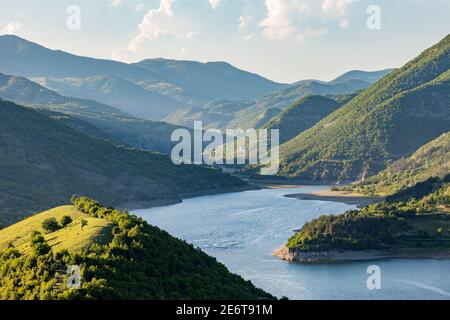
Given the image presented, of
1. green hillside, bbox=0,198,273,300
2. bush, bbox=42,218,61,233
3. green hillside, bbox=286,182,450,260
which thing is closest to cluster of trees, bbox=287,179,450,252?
green hillside, bbox=286,182,450,260

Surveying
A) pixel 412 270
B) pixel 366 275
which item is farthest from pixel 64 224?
pixel 412 270

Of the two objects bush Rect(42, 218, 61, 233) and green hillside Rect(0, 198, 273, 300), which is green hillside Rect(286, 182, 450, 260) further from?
green hillside Rect(0, 198, 273, 300)

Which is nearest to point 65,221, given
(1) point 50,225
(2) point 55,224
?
(2) point 55,224

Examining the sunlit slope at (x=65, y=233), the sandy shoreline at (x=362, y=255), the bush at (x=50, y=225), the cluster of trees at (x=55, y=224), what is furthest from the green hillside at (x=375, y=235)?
the cluster of trees at (x=55, y=224)

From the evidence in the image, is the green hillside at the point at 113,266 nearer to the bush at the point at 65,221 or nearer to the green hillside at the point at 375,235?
the bush at the point at 65,221

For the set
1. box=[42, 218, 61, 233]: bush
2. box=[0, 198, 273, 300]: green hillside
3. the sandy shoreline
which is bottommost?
the sandy shoreline

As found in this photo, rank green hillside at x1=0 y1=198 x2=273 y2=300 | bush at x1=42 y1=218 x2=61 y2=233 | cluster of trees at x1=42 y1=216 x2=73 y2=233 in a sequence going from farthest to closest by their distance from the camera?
bush at x1=42 y1=218 x2=61 y2=233 < cluster of trees at x1=42 y1=216 x2=73 y2=233 < green hillside at x1=0 y1=198 x2=273 y2=300

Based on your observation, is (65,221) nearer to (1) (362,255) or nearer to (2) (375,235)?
(1) (362,255)
